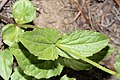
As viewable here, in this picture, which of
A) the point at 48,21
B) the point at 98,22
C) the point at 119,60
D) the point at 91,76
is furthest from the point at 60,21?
the point at 119,60

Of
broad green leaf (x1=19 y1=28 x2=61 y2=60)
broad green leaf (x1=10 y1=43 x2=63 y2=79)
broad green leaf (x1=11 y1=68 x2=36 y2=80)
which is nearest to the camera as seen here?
broad green leaf (x1=19 y1=28 x2=61 y2=60)

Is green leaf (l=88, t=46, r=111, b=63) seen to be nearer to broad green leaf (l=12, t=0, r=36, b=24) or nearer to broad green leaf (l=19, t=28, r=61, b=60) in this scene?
broad green leaf (l=19, t=28, r=61, b=60)

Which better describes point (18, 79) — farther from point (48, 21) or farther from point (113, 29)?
point (113, 29)

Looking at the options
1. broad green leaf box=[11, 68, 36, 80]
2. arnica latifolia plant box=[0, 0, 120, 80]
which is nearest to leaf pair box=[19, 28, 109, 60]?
arnica latifolia plant box=[0, 0, 120, 80]

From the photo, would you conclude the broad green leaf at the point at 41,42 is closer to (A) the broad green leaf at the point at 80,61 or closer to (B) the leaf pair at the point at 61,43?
(B) the leaf pair at the point at 61,43

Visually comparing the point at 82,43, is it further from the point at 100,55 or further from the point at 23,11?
the point at 23,11

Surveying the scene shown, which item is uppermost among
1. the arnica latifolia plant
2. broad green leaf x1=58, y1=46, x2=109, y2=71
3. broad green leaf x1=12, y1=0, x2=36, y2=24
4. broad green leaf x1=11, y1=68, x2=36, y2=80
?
broad green leaf x1=12, y1=0, x2=36, y2=24

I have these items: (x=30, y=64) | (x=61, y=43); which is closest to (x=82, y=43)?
(x=61, y=43)
